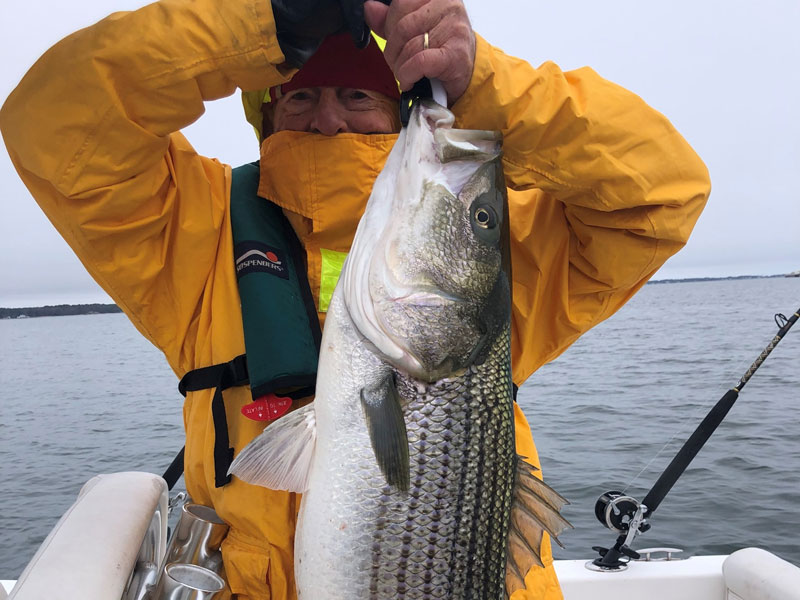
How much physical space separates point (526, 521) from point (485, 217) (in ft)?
2.62

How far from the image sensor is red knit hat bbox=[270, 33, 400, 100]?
2.20 meters

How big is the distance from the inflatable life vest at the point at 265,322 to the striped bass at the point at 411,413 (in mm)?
334

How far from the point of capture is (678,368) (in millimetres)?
16672

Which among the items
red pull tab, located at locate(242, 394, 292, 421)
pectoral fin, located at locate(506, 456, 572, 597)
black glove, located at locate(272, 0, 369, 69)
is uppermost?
black glove, located at locate(272, 0, 369, 69)

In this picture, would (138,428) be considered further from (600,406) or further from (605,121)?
(605,121)

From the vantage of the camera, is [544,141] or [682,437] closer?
[544,141]

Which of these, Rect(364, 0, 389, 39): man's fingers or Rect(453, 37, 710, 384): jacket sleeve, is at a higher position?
Rect(364, 0, 389, 39): man's fingers

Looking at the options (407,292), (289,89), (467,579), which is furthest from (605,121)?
(467,579)

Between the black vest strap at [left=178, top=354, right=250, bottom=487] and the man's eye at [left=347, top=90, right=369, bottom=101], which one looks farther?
the man's eye at [left=347, top=90, right=369, bottom=101]

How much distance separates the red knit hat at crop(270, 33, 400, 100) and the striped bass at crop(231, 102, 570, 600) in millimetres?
716

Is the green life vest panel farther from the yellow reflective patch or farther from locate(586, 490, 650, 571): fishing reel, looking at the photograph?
locate(586, 490, 650, 571): fishing reel

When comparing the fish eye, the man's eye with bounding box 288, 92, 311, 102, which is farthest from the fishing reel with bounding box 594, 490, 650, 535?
the man's eye with bounding box 288, 92, 311, 102

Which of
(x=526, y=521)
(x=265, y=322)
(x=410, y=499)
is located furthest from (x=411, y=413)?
(x=265, y=322)

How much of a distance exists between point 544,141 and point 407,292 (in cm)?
70
